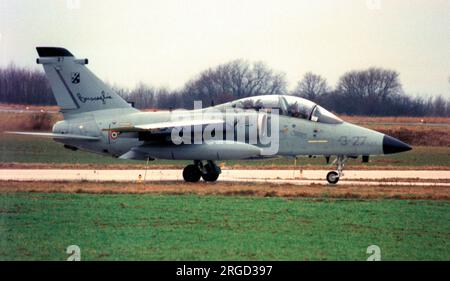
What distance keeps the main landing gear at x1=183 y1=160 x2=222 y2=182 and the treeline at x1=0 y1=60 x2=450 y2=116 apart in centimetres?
891

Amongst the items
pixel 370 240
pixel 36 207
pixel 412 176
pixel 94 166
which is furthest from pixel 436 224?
pixel 94 166

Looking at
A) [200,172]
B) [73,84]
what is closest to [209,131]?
[200,172]

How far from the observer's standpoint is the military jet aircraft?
2342 centimetres

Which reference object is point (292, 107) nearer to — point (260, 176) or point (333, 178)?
point (333, 178)

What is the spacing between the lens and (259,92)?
3788cm

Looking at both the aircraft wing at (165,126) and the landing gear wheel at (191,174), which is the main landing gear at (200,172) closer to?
the landing gear wheel at (191,174)

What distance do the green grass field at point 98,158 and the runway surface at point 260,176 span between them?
14.2 ft

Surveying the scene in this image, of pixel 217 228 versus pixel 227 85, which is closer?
pixel 217 228

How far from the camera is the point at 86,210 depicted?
16.8 metres

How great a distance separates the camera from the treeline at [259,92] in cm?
3684

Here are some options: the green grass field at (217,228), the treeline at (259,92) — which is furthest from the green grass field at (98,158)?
the green grass field at (217,228)

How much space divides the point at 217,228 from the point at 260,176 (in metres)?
12.5
